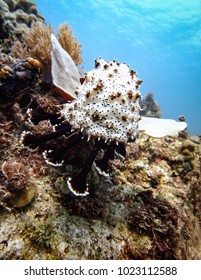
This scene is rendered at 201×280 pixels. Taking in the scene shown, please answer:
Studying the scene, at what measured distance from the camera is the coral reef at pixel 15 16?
5802 millimetres

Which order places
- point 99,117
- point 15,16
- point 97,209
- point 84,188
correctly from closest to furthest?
point 99,117
point 84,188
point 97,209
point 15,16

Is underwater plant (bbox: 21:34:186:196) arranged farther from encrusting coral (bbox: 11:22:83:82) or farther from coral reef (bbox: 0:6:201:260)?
encrusting coral (bbox: 11:22:83:82)

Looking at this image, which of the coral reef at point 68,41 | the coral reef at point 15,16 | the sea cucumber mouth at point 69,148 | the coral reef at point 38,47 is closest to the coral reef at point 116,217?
the sea cucumber mouth at point 69,148

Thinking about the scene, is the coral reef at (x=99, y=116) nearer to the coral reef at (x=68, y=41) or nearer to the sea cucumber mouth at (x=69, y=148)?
the sea cucumber mouth at (x=69, y=148)

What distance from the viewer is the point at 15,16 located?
7047 millimetres

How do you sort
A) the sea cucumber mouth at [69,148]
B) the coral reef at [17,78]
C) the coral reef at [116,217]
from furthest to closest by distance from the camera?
the coral reef at [17,78] < the sea cucumber mouth at [69,148] < the coral reef at [116,217]

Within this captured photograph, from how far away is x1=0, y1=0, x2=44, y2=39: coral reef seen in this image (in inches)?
228

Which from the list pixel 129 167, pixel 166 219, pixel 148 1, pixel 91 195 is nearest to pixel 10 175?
pixel 91 195

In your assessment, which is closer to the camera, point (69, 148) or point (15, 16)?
point (69, 148)

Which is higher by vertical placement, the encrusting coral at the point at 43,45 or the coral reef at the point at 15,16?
the coral reef at the point at 15,16

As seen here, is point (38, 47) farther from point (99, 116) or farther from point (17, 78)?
point (99, 116)

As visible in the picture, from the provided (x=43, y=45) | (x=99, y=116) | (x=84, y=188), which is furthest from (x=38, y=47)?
(x=84, y=188)

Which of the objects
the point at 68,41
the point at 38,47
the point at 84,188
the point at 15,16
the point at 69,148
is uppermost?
the point at 15,16
